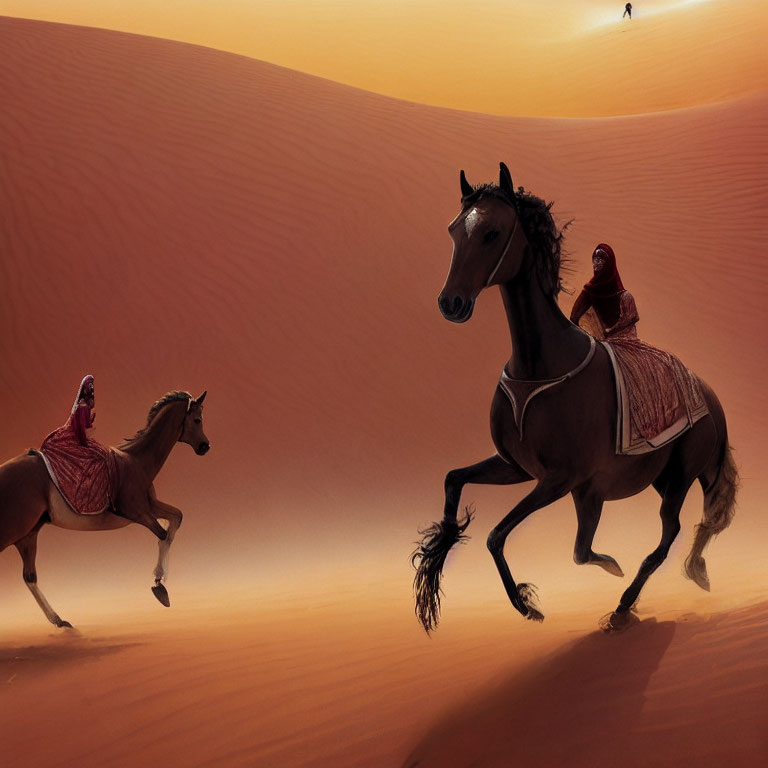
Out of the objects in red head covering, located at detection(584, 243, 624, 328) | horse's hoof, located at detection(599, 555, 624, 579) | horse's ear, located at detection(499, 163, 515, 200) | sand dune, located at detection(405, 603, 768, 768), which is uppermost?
horse's ear, located at detection(499, 163, 515, 200)

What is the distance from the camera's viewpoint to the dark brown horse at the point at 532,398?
686 cm

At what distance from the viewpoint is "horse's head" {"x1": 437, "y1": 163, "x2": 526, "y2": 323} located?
661 centimetres

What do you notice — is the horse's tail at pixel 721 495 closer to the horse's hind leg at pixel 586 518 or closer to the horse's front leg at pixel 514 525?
the horse's hind leg at pixel 586 518

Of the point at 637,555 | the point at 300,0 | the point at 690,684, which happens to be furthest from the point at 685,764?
the point at 300,0

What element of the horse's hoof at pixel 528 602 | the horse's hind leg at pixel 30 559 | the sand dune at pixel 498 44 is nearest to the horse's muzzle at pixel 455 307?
the horse's hoof at pixel 528 602

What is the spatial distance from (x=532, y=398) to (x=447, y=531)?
3.40ft

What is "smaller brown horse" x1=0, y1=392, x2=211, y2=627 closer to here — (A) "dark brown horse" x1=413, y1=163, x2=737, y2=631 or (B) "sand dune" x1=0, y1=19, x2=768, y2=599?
(A) "dark brown horse" x1=413, y1=163, x2=737, y2=631

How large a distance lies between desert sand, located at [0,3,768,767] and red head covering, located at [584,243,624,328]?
1757 millimetres

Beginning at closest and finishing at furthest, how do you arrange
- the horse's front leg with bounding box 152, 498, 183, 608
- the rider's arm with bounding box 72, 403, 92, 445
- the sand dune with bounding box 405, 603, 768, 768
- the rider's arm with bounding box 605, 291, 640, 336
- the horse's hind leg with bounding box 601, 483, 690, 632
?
the sand dune with bounding box 405, 603, 768, 768 → the horse's hind leg with bounding box 601, 483, 690, 632 → the rider's arm with bounding box 605, 291, 640, 336 → the rider's arm with bounding box 72, 403, 92, 445 → the horse's front leg with bounding box 152, 498, 183, 608

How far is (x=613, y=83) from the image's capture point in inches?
1430

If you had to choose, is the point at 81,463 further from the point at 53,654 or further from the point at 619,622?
the point at 619,622

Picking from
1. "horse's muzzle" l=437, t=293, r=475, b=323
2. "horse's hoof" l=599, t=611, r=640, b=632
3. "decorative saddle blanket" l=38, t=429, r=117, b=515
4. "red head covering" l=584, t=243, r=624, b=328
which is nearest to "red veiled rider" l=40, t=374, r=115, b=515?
"decorative saddle blanket" l=38, t=429, r=117, b=515

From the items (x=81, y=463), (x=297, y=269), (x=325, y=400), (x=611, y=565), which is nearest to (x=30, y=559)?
(x=81, y=463)

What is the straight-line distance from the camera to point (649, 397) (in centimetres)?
753
